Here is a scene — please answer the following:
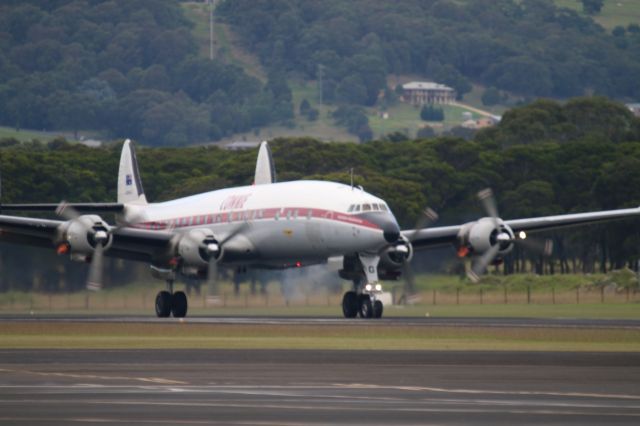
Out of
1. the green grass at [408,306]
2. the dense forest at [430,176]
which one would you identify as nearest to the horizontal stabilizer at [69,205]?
the green grass at [408,306]

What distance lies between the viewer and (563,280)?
244ft

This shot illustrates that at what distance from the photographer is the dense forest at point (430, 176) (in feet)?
359

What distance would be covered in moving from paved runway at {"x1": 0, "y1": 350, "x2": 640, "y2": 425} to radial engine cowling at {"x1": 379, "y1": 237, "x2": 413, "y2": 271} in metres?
15.2

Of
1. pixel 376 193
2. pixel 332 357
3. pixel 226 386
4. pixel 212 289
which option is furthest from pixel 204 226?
pixel 376 193

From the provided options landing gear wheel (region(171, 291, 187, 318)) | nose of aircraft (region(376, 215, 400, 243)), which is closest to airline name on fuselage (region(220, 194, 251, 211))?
landing gear wheel (region(171, 291, 187, 318))

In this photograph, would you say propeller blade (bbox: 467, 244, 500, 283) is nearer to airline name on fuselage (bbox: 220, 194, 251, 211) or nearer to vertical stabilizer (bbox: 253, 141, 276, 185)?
airline name on fuselage (bbox: 220, 194, 251, 211)

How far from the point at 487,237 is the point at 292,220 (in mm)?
6743

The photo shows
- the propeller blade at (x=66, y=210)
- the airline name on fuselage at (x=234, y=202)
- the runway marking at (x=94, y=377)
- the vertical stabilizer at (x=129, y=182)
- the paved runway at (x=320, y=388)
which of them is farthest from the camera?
the vertical stabilizer at (x=129, y=182)

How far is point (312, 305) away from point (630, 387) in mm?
39173

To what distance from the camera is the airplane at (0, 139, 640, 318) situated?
5175 centimetres

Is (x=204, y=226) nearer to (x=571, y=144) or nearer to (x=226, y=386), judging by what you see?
(x=226, y=386)

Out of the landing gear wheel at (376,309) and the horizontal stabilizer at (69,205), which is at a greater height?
the horizontal stabilizer at (69,205)

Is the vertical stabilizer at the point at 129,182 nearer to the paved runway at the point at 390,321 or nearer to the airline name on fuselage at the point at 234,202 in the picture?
the airline name on fuselage at the point at 234,202

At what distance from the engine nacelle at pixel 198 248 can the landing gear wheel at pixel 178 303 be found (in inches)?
100.0
